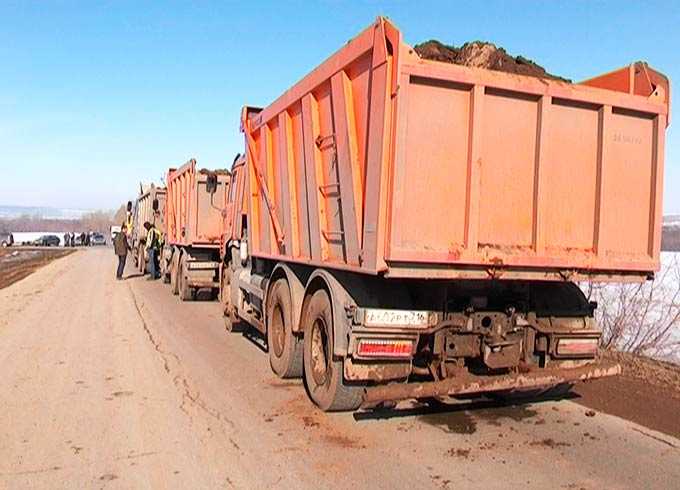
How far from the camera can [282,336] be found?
7.48 meters

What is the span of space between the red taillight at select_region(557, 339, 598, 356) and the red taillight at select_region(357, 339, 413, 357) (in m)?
1.58

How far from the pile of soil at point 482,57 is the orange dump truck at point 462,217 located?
0.59 m

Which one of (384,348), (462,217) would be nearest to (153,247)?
(384,348)

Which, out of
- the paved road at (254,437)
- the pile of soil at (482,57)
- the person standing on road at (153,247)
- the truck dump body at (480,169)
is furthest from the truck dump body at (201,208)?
the pile of soil at (482,57)

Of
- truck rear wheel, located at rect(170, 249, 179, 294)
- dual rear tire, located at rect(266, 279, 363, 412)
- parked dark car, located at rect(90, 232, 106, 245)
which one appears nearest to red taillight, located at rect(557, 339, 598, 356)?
dual rear tire, located at rect(266, 279, 363, 412)

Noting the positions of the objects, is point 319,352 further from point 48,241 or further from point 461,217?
point 48,241

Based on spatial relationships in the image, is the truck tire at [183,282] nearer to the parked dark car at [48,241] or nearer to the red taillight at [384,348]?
the red taillight at [384,348]

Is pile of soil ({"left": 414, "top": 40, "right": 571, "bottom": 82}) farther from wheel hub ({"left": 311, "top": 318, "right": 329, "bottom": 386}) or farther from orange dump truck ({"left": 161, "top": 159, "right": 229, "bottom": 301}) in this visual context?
orange dump truck ({"left": 161, "top": 159, "right": 229, "bottom": 301})

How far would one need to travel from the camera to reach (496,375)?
5824 millimetres

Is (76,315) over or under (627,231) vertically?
under

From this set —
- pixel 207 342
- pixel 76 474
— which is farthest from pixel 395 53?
pixel 207 342

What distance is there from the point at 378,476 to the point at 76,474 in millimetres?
2093

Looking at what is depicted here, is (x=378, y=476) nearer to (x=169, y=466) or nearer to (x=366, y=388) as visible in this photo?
(x=366, y=388)

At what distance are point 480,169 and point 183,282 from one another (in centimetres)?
1157
